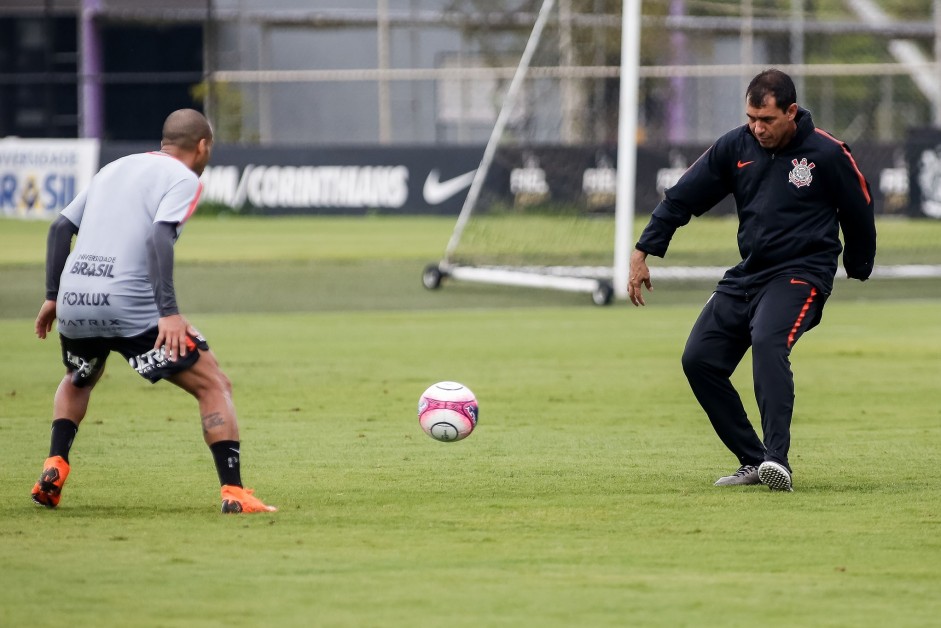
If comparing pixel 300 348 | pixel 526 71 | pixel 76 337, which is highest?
pixel 526 71

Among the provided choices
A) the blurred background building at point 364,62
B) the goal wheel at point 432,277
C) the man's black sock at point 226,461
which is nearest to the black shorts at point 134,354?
the man's black sock at point 226,461

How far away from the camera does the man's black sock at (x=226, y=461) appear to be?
6.83m

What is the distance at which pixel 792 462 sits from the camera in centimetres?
833

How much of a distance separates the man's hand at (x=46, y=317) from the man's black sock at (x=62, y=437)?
384 millimetres

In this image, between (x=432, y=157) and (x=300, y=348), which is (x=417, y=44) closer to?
(x=432, y=157)

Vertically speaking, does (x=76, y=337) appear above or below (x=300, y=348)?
above

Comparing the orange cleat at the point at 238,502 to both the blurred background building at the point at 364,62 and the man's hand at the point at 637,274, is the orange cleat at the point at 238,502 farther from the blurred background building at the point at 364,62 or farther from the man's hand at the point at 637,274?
A: the blurred background building at the point at 364,62

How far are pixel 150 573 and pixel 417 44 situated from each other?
32248 millimetres

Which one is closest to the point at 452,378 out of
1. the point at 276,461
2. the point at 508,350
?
the point at 508,350

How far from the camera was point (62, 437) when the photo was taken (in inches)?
280

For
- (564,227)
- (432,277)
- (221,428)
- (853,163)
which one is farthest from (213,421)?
(564,227)

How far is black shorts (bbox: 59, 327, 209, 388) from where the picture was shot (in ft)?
22.2

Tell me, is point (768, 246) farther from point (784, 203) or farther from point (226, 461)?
point (226, 461)

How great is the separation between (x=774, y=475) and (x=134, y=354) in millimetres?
2848
